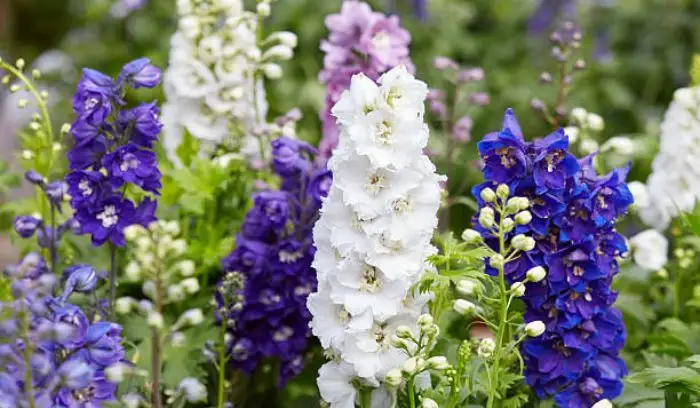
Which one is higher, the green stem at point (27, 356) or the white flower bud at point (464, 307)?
the white flower bud at point (464, 307)

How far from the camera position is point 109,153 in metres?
2.63

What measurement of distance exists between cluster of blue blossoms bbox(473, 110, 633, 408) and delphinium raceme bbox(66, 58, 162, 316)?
0.83 metres

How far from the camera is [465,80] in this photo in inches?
138

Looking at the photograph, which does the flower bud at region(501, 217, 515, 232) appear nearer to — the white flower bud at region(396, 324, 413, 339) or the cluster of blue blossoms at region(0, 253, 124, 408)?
the white flower bud at region(396, 324, 413, 339)

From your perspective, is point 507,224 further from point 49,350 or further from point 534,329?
point 49,350

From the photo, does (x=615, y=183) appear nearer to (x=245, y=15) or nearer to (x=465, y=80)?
(x=465, y=80)

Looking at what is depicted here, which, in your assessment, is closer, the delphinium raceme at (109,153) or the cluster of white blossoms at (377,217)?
the cluster of white blossoms at (377,217)

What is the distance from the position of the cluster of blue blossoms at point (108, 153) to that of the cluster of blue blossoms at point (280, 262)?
38cm

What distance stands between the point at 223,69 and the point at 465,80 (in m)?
0.79

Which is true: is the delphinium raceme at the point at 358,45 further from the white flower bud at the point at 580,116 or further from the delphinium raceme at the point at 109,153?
the delphinium raceme at the point at 109,153

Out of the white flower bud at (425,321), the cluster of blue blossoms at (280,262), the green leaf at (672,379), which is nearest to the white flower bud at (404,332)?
the white flower bud at (425,321)

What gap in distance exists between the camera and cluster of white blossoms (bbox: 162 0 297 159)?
3395 millimetres

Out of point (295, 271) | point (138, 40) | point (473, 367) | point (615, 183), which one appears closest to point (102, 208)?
point (295, 271)

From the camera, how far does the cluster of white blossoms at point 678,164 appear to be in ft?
11.5
